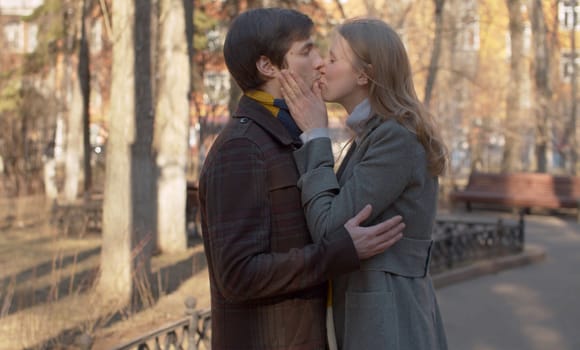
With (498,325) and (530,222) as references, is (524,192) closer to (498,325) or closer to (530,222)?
(530,222)

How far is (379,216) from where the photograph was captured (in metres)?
2.57

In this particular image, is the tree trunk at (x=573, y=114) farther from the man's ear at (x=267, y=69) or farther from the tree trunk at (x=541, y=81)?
the man's ear at (x=267, y=69)

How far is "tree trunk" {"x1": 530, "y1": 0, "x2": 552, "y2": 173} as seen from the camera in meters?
26.4

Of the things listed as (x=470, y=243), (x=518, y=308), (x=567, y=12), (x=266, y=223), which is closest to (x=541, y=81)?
(x=567, y=12)

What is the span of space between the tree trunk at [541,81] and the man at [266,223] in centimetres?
2490

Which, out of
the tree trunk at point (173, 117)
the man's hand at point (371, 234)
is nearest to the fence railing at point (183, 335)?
the man's hand at point (371, 234)

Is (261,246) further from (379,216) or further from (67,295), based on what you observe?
(67,295)

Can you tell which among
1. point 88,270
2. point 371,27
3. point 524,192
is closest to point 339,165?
point 371,27

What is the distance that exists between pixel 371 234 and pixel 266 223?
29cm

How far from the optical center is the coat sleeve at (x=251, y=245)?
2402 mm

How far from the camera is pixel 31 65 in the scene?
86.7 ft

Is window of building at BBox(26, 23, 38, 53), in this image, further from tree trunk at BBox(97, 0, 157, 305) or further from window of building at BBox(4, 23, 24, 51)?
tree trunk at BBox(97, 0, 157, 305)

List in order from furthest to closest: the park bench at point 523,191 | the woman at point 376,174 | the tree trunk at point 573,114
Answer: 1. the tree trunk at point 573,114
2. the park bench at point 523,191
3. the woman at point 376,174

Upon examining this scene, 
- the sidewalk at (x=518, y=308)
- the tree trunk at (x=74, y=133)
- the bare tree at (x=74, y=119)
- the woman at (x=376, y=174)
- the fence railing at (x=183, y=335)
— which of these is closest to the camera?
the woman at (x=376, y=174)
